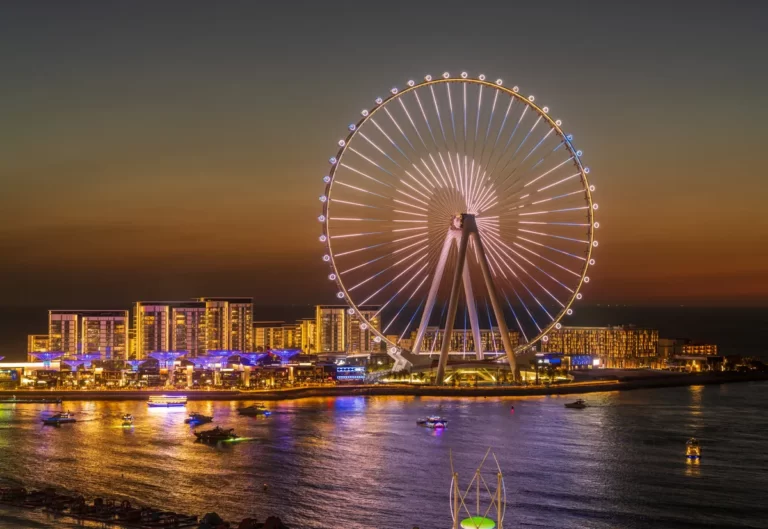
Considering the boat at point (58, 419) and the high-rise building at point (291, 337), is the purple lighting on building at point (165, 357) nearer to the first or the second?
the boat at point (58, 419)

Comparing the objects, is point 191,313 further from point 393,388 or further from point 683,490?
point 683,490

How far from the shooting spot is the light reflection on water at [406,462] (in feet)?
73.0

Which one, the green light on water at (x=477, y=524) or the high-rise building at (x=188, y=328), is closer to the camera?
the green light on water at (x=477, y=524)

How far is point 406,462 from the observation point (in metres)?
28.0

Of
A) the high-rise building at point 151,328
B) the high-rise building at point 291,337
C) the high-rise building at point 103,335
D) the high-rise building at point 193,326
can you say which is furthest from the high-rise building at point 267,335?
the high-rise building at point 103,335

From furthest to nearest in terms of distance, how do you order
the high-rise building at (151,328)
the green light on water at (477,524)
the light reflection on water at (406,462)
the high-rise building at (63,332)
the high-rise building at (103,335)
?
the high-rise building at (151,328) → the high-rise building at (103,335) → the high-rise building at (63,332) → the light reflection on water at (406,462) → the green light on water at (477,524)

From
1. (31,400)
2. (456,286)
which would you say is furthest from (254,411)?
(31,400)

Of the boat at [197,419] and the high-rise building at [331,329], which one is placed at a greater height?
the high-rise building at [331,329]

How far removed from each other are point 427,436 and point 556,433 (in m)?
4.75

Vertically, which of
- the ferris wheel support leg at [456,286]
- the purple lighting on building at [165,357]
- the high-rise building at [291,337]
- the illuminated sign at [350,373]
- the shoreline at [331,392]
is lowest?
the shoreline at [331,392]

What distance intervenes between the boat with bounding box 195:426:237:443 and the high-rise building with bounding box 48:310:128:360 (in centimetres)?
3377

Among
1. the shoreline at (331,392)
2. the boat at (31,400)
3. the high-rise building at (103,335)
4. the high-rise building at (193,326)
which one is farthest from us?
the high-rise building at (193,326)

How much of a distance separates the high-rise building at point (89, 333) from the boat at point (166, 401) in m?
19.7

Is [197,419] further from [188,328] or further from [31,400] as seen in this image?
[188,328]
